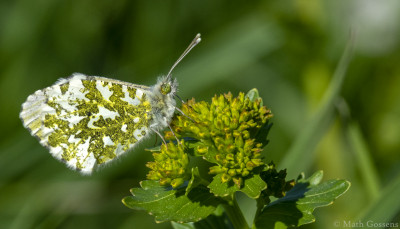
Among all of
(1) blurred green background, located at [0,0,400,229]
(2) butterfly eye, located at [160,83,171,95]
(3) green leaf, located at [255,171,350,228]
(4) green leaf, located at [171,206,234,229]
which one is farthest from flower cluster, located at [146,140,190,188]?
(1) blurred green background, located at [0,0,400,229]

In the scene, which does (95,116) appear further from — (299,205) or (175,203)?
(299,205)

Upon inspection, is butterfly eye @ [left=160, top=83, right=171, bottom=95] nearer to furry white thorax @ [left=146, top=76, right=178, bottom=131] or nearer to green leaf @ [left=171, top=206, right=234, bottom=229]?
furry white thorax @ [left=146, top=76, right=178, bottom=131]

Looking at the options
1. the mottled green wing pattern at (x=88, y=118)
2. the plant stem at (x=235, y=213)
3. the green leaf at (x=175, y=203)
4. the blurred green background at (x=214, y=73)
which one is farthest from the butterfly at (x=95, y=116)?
the blurred green background at (x=214, y=73)

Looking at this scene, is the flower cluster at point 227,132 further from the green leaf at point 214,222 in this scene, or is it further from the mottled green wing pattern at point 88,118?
the mottled green wing pattern at point 88,118

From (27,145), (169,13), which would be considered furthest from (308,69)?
(27,145)

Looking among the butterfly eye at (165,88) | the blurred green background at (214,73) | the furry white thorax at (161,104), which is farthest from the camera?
the blurred green background at (214,73)

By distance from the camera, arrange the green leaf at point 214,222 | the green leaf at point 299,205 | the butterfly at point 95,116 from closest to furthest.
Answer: the green leaf at point 299,205 < the green leaf at point 214,222 < the butterfly at point 95,116
